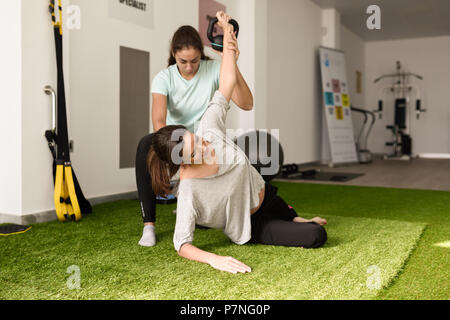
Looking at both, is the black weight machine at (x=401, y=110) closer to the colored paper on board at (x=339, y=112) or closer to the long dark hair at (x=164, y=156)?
the colored paper on board at (x=339, y=112)

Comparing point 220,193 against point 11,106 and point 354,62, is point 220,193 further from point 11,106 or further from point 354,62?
point 354,62

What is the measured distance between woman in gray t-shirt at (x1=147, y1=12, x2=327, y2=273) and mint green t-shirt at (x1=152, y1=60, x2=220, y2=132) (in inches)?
15.5

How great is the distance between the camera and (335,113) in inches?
254

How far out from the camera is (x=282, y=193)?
3.54 m

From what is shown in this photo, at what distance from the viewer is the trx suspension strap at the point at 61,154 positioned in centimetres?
237

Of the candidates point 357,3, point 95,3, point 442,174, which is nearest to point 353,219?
point 95,3

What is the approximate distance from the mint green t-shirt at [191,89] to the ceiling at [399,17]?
476 cm

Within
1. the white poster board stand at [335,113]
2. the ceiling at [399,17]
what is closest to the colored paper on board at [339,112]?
the white poster board stand at [335,113]

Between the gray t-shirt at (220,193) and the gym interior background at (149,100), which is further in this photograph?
the gym interior background at (149,100)

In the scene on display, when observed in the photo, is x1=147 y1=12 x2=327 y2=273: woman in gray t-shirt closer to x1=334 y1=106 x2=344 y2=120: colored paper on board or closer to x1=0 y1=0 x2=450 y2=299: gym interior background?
x1=0 y1=0 x2=450 y2=299: gym interior background

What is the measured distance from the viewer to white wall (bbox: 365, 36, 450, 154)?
27.9ft

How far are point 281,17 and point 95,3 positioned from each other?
3.12 m

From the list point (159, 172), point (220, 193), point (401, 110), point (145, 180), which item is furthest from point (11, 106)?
point (401, 110)

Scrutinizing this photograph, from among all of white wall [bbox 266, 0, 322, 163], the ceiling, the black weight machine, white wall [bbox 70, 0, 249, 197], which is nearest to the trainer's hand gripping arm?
white wall [bbox 70, 0, 249, 197]
